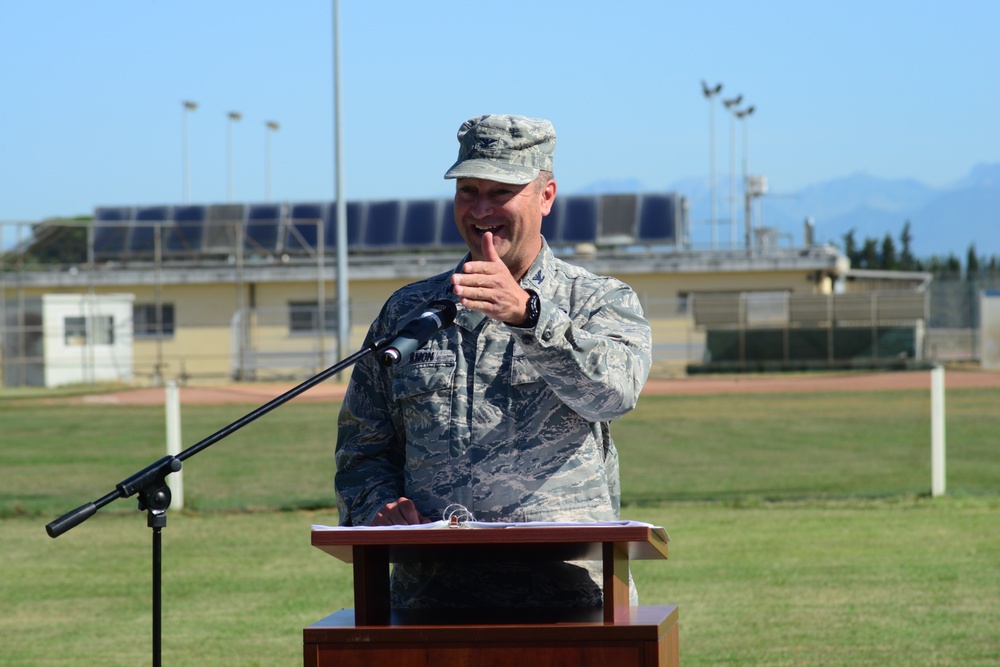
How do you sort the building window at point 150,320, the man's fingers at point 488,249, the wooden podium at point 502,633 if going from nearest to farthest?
the wooden podium at point 502,633
the man's fingers at point 488,249
the building window at point 150,320

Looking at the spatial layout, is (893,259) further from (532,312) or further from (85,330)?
(532,312)

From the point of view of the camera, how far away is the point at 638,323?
3.46 metres

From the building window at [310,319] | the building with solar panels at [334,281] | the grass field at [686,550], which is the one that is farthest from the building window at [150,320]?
the grass field at [686,550]

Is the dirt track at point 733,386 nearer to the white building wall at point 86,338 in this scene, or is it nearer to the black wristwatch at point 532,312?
the white building wall at point 86,338

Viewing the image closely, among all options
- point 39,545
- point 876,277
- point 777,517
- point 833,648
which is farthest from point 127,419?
point 876,277

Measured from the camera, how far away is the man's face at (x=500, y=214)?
3.39 m

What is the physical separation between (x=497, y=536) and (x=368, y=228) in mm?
50263

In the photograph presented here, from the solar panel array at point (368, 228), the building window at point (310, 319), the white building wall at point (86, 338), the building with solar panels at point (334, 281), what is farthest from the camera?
the solar panel array at point (368, 228)

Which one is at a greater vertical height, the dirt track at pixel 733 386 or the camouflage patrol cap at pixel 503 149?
the camouflage patrol cap at pixel 503 149

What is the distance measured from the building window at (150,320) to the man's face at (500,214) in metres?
46.1

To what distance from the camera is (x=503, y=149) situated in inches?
135

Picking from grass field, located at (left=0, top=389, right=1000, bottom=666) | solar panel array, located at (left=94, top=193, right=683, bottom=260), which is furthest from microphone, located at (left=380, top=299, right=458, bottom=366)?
solar panel array, located at (left=94, top=193, right=683, bottom=260)

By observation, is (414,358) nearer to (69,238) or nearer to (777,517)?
(777,517)

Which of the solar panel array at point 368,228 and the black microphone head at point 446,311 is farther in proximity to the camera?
the solar panel array at point 368,228
